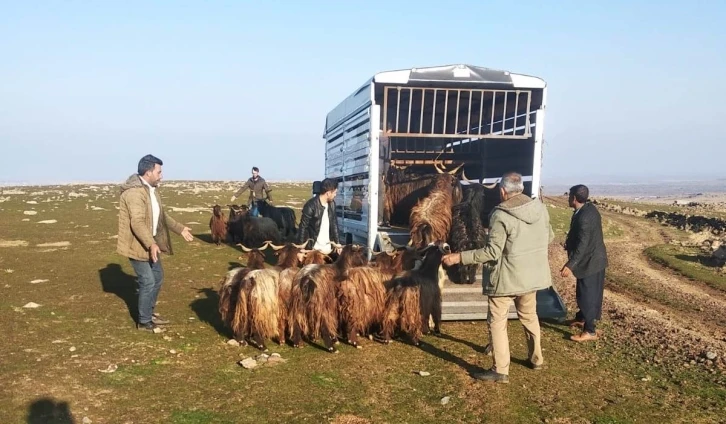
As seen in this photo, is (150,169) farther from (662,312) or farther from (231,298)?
(662,312)

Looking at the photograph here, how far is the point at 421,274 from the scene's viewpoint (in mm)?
7102

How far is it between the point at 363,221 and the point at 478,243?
7.05 ft

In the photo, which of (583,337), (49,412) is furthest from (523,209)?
(49,412)

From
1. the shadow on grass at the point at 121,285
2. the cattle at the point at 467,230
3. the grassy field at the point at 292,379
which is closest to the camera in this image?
the grassy field at the point at 292,379

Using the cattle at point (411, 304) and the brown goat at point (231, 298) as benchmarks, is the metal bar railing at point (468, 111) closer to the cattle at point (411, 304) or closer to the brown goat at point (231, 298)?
the cattle at point (411, 304)

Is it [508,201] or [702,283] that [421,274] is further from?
[702,283]

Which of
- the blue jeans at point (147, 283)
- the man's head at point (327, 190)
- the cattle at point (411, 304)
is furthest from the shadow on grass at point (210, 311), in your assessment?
the man's head at point (327, 190)

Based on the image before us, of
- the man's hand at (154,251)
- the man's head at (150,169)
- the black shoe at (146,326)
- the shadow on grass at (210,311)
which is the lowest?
the shadow on grass at (210,311)

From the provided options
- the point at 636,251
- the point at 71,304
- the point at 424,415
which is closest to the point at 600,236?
the point at 424,415

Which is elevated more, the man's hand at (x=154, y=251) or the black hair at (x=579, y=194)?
the black hair at (x=579, y=194)

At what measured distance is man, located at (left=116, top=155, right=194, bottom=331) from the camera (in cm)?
675

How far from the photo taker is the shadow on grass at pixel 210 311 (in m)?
7.36

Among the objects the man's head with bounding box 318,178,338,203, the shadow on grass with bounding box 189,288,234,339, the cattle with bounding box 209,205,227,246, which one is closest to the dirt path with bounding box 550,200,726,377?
the man's head with bounding box 318,178,338,203

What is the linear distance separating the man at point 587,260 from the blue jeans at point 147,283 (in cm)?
545
